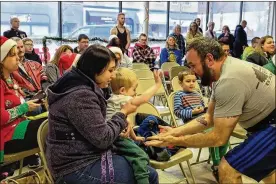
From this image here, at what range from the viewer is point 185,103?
3.40 m

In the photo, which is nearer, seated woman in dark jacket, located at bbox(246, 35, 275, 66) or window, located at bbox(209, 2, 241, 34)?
seated woman in dark jacket, located at bbox(246, 35, 275, 66)

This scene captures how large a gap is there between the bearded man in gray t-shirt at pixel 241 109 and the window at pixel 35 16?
24.7ft

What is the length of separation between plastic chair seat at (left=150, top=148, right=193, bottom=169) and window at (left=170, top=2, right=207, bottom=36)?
8.80 meters

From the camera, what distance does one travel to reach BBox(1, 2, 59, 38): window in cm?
890

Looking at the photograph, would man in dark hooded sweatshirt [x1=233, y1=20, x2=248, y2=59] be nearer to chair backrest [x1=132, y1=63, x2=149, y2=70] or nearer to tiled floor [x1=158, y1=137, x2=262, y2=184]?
chair backrest [x1=132, y1=63, x2=149, y2=70]

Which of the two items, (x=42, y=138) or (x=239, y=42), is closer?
(x=42, y=138)

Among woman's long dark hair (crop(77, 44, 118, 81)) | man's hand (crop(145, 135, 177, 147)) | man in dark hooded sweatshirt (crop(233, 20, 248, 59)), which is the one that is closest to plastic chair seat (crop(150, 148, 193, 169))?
man's hand (crop(145, 135, 177, 147))

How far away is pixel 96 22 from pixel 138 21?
122 centimetres

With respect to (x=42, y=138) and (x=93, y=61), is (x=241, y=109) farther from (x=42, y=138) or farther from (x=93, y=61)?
(x=42, y=138)

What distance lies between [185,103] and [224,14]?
31.8ft

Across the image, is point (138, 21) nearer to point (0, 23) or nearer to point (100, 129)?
point (0, 23)

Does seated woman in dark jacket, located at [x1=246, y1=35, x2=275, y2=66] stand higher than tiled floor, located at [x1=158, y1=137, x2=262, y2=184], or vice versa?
seated woman in dark jacket, located at [x1=246, y1=35, x2=275, y2=66]

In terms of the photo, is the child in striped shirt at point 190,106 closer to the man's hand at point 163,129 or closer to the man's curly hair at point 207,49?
the man's hand at point 163,129

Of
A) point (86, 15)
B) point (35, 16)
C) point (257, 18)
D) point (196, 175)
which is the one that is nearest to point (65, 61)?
point (196, 175)
